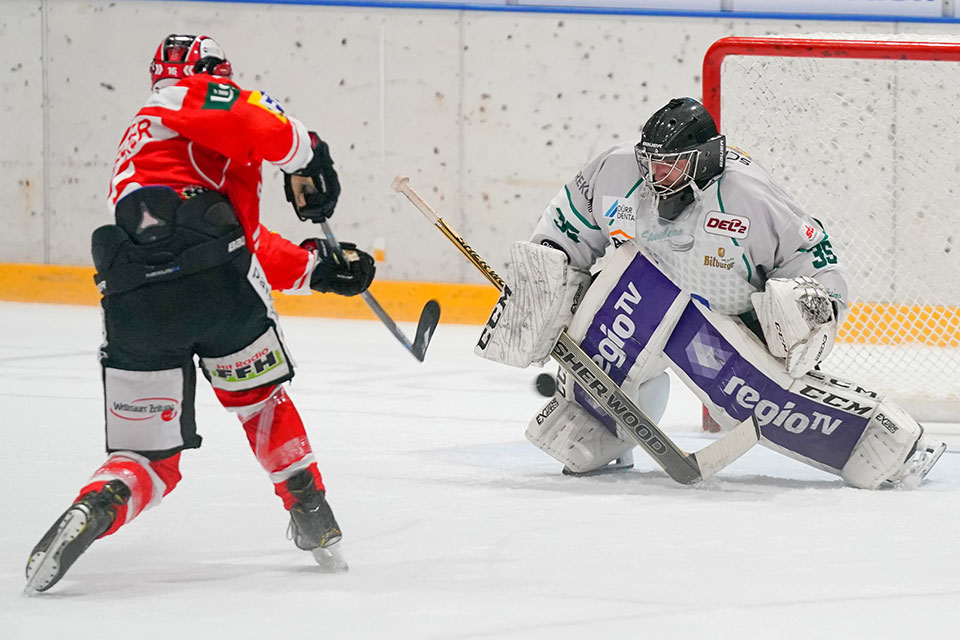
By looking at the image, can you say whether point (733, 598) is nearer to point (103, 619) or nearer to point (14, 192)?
point (103, 619)

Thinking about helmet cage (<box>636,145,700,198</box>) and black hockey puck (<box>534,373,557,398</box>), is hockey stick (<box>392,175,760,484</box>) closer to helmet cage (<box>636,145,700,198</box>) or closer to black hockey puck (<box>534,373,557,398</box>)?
black hockey puck (<box>534,373,557,398</box>)

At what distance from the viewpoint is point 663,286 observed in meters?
3.05

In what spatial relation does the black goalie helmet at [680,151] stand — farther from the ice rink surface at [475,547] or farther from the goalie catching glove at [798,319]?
the ice rink surface at [475,547]

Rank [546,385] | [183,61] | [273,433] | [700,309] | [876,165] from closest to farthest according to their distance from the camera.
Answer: [273,433] → [183,61] → [700,309] → [546,385] → [876,165]

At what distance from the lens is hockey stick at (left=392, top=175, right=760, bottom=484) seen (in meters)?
2.92

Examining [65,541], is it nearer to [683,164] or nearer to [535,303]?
[535,303]

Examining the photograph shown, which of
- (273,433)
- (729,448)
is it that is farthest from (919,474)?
(273,433)

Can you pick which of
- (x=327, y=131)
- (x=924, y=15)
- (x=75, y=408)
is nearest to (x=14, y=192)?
(x=327, y=131)

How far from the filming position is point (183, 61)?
2299 mm

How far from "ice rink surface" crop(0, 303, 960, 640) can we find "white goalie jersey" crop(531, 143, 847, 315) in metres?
0.46

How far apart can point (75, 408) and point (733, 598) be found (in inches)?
98.1

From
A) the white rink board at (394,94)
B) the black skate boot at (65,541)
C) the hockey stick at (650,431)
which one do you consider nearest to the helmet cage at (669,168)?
the hockey stick at (650,431)

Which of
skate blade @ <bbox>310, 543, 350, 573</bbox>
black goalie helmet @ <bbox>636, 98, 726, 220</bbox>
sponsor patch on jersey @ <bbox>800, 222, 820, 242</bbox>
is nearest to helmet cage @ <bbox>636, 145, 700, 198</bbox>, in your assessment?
Answer: black goalie helmet @ <bbox>636, 98, 726, 220</bbox>

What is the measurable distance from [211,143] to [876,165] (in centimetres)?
329
